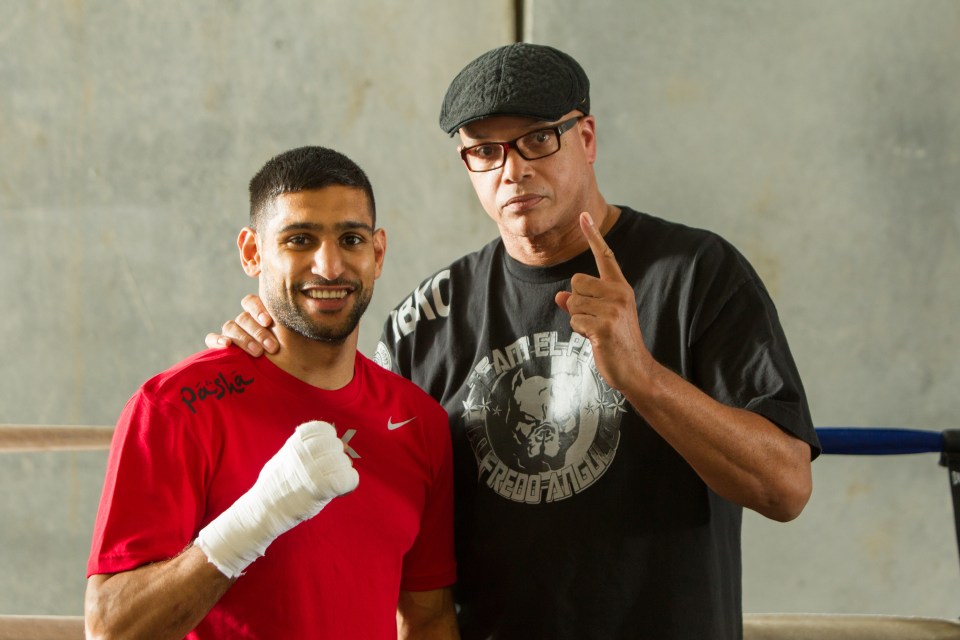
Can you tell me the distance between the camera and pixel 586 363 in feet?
5.05

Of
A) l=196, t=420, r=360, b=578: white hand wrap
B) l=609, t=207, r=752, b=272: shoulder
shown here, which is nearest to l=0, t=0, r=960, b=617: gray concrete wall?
l=609, t=207, r=752, b=272: shoulder

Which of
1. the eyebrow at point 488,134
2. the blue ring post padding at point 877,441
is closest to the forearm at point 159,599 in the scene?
the eyebrow at point 488,134

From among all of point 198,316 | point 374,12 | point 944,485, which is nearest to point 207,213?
point 198,316

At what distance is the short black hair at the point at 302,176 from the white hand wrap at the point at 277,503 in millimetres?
461

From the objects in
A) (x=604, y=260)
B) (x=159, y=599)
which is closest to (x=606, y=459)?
(x=604, y=260)

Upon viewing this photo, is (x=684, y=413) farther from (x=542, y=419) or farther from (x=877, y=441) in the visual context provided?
(x=877, y=441)

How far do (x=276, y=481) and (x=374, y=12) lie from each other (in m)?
1.84

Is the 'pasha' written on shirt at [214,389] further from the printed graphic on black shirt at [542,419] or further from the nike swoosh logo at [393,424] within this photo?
the printed graphic on black shirt at [542,419]

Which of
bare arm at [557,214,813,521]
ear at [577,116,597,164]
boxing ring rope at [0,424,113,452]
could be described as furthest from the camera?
boxing ring rope at [0,424,113,452]

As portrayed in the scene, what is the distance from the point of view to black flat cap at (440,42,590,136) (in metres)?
1.51

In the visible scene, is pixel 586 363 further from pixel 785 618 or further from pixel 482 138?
pixel 785 618

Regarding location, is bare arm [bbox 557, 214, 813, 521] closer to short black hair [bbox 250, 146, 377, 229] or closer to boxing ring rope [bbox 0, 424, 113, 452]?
short black hair [bbox 250, 146, 377, 229]

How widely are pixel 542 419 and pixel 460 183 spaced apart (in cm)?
122

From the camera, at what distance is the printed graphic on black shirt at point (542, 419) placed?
1504 mm
